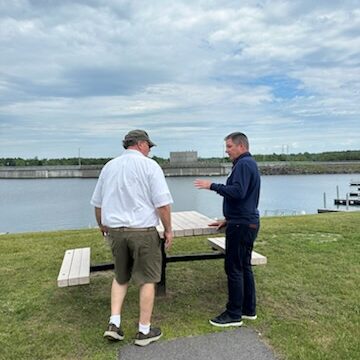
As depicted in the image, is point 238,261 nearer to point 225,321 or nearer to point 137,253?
point 225,321

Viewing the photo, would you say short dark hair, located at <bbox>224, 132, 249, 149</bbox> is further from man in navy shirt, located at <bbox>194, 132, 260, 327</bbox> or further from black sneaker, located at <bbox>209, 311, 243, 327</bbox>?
black sneaker, located at <bbox>209, 311, 243, 327</bbox>

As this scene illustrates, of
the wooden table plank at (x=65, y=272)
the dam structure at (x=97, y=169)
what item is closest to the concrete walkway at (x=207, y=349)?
the wooden table plank at (x=65, y=272)

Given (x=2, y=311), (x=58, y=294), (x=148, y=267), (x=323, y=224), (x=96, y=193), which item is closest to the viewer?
(x=148, y=267)

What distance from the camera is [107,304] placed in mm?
3947

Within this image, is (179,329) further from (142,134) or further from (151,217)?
(142,134)

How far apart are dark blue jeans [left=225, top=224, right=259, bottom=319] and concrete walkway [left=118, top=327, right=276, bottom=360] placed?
286 mm

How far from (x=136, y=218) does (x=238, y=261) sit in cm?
98

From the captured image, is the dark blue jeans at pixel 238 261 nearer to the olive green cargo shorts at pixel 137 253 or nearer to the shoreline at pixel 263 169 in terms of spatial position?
the olive green cargo shorts at pixel 137 253

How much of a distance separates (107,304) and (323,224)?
571 cm

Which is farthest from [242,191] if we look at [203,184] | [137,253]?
[137,253]

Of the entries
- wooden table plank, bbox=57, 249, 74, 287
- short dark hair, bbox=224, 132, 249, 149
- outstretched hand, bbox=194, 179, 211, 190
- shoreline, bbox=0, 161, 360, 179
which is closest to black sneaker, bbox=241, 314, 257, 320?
outstretched hand, bbox=194, 179, 211, 190

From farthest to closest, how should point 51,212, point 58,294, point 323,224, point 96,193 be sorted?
point 51,212 < point 323,224 < point 58,294 < point 96,193

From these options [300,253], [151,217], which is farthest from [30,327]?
[300,253]

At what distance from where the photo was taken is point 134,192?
9.93 feet
